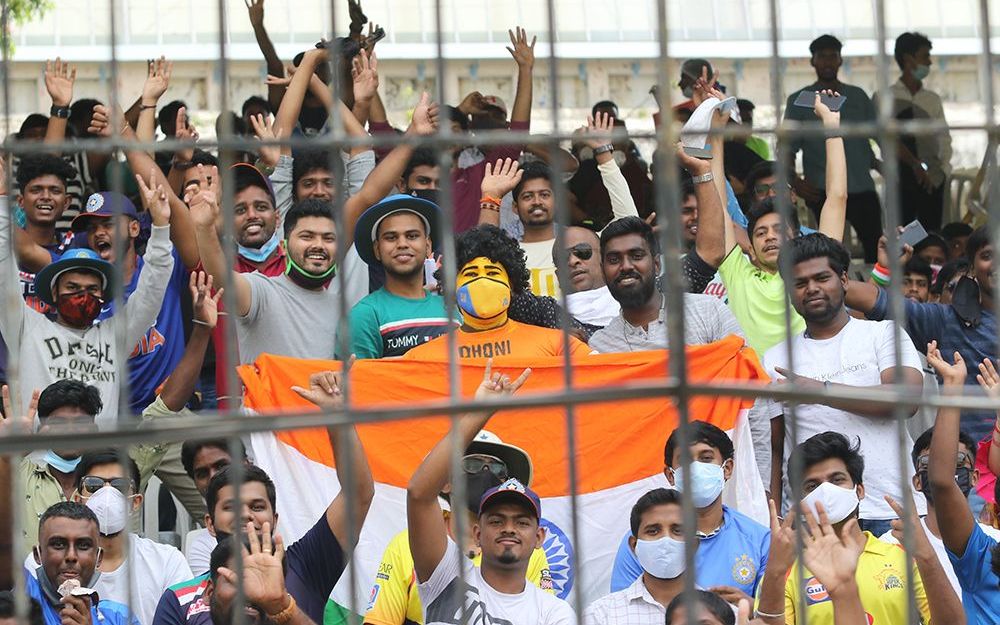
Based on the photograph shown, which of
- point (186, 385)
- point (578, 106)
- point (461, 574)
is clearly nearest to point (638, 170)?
point (578, 106)

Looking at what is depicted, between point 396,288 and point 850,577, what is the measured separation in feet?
8.08

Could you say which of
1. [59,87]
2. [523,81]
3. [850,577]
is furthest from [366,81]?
[850,577]

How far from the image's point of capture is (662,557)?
15.9 feet

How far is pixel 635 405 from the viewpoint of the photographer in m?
5.50

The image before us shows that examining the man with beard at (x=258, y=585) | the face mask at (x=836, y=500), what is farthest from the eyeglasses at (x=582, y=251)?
the man with beard at (x=258, y=585)

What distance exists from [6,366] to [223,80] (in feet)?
12.8

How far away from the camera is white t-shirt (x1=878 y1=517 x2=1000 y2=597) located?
4852mm

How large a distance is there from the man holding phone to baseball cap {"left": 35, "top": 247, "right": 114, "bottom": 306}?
355 cm

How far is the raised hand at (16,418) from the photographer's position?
2.93 metres

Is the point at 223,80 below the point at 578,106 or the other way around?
below

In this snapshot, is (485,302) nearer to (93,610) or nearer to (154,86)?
(93,610)

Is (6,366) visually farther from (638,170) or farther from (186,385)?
(638,170)

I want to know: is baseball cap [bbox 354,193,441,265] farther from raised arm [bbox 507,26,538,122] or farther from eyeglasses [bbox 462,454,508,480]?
raised arm [bbox 507,26,538,122]

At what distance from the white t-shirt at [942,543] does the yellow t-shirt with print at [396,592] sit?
1.04 meters
